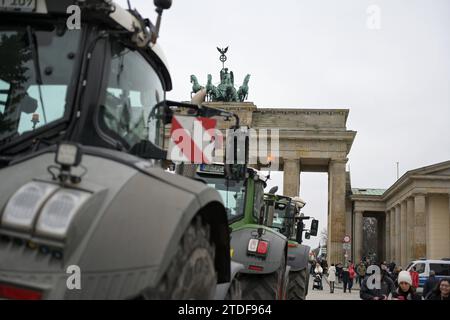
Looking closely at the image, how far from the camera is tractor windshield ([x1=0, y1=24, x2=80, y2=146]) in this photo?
286cm

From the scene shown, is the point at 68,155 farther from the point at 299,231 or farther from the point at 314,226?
the point at 314,226

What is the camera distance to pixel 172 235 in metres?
2.29

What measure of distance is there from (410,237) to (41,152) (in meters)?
54.2

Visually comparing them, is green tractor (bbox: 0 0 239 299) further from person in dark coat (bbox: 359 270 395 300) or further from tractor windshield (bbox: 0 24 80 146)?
person in dark coat (bbox: 359 270 395 300)

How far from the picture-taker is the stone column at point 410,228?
171 ft

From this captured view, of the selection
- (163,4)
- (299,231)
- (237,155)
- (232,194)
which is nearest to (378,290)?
(232,194)

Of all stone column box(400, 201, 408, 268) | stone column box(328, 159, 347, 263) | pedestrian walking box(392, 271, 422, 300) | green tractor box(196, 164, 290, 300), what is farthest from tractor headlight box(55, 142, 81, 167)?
stone column box(400, 201, 408, 268)

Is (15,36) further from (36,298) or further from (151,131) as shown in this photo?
(36,298)

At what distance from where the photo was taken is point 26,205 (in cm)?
215

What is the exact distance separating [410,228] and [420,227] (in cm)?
285

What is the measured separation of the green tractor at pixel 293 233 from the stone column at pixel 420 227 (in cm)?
3601

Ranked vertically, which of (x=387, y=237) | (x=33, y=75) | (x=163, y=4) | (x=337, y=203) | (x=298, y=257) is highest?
(x=337, y=203)

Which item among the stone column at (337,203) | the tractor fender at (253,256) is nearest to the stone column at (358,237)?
the stone column at (337,203)

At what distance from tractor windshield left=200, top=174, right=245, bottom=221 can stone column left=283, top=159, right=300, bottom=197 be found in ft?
158
